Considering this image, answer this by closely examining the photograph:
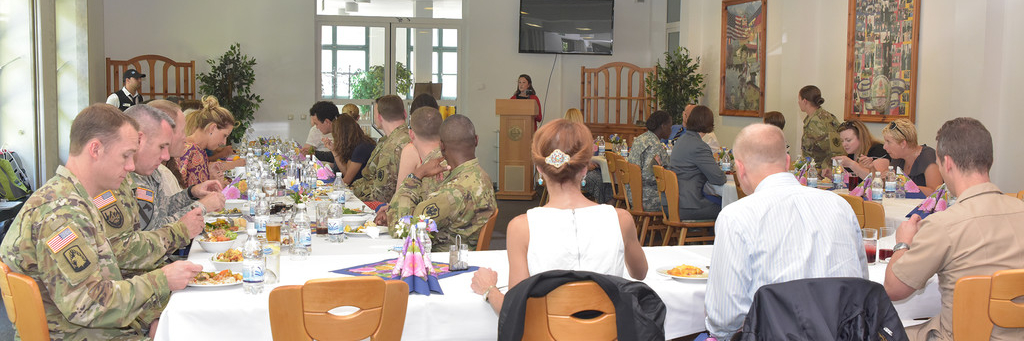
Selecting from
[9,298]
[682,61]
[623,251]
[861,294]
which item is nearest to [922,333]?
[861,294]

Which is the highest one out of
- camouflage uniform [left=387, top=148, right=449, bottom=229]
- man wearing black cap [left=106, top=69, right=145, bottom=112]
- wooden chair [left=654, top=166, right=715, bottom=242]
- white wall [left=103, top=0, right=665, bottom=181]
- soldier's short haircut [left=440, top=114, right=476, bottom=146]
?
white wall [left=103, top=0, right=665, bottom=181]

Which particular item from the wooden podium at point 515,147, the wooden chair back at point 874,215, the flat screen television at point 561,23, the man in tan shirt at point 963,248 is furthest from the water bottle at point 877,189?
the flat screen television at point 561,23

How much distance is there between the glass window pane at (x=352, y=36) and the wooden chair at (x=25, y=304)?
462 inches

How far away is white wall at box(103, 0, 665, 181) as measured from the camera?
13.2 m

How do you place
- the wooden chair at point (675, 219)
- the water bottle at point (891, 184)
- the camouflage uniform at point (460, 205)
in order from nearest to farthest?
the camouflage uniform at point (460, 205) → the water bottle at point (891, 184) → the wooden chair at point (675, 219)

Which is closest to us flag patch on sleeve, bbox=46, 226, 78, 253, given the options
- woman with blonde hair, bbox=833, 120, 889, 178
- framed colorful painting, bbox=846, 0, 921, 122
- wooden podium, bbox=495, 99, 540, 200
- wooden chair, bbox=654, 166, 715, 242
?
wooden chair, bbox=654, 166, 715, 242

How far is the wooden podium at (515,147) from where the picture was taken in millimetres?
11766

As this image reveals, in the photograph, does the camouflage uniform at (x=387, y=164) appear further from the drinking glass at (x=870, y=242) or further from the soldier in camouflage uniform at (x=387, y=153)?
the drinking glass at (x=870, y=242)

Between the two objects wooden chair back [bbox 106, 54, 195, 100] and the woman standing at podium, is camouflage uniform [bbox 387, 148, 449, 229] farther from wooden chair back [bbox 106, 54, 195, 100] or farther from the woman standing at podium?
wooden chair back [bbox 106, 54, 195, 100]

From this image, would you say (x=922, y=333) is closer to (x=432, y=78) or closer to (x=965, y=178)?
(x=965, y=178)

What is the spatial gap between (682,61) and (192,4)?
24.2 feet

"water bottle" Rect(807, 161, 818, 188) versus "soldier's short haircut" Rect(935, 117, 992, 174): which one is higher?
"soldier's short haircut" Rect(935, 117, 992, 174)

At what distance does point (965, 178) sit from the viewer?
9.85 feet

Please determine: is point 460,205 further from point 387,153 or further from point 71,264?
point 387,153
